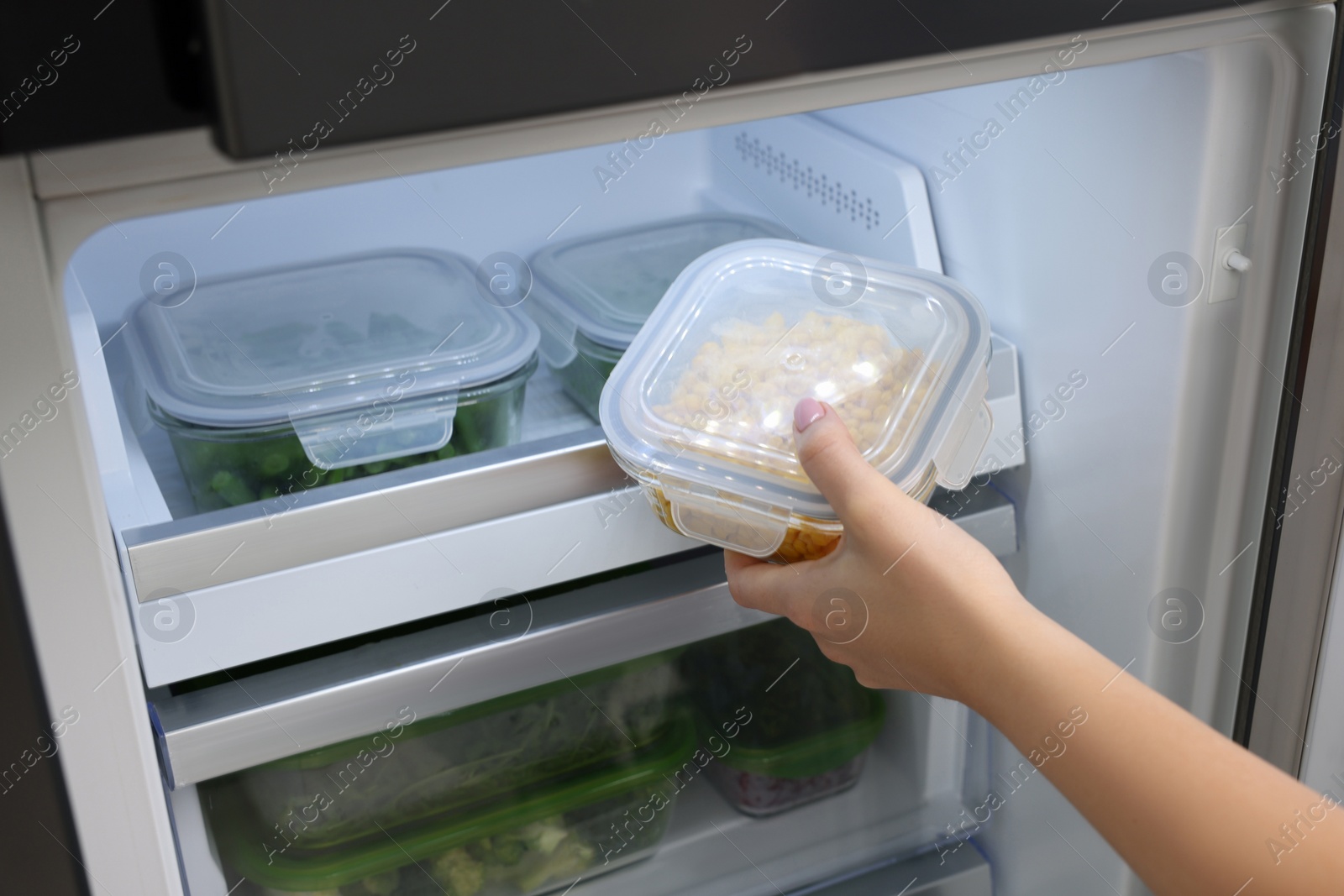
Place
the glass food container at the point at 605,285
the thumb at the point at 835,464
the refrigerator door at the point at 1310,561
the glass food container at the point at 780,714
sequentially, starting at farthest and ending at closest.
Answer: the glass food container at the point at 780,714 < the glass food container at the point at 605,285 < the refrigerator door at the point at 1310,561 < the thumb at the point at 835,464

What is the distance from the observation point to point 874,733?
1.10 metres

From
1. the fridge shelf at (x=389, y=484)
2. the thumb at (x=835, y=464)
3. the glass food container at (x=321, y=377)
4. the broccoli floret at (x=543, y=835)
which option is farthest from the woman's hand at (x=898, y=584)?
the broccoli floret at (x=543, y=835)

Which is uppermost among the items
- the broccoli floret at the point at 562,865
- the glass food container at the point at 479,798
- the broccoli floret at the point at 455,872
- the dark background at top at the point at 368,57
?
the dark background at top at the point at 368,57

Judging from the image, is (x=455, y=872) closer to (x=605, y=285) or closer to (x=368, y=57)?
(x=605, y=285)

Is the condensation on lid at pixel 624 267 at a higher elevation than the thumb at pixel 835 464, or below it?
below

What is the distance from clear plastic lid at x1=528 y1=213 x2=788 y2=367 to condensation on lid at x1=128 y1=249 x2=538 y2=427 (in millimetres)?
60

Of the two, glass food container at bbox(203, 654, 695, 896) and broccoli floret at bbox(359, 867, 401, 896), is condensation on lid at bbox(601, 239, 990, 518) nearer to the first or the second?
glass food container at bbox(203, 654, 695, 896)

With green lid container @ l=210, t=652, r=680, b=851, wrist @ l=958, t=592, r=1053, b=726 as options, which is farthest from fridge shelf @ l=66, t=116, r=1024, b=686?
wrist @ l=958, t=592, r=1053, b=726

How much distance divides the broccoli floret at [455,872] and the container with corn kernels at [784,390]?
0.39m

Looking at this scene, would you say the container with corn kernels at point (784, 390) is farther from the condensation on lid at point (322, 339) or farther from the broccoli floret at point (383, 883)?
the broccoli floret at point (383, 883)

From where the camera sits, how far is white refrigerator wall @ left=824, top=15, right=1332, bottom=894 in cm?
77

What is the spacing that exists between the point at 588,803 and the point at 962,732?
380 millimetres

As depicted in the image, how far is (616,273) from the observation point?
38.6 inches

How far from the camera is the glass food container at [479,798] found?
0.85 metres
